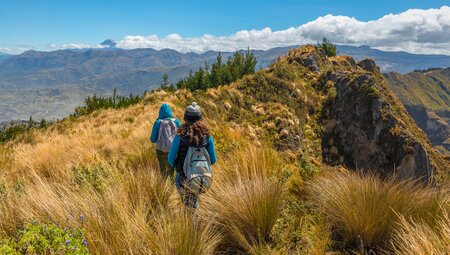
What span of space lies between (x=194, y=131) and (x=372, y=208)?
296 cm

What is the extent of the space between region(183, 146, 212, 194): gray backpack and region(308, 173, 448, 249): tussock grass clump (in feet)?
6.40

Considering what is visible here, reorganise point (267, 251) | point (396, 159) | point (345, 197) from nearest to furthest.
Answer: point (267, 251) < point (345, 197) < point (396, 159)

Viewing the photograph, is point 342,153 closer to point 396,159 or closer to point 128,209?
point 396,159

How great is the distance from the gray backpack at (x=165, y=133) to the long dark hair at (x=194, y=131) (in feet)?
7.91

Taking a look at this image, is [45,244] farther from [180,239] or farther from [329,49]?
[329,49]

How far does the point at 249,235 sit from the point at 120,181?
232 centimetres

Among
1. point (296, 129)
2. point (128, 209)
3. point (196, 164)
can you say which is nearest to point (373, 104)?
point (296, 129)

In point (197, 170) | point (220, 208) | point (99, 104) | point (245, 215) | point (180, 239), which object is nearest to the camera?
point (180, 239)

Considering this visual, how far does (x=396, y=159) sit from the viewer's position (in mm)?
17156

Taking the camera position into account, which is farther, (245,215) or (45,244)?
(245,215)

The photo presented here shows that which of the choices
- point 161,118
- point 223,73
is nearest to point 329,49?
point 223,73

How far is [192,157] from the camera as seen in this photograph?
5090 millimetres

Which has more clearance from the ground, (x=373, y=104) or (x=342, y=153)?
(x=373, y=104)

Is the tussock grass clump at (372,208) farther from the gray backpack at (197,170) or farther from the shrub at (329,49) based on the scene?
the shrub at (329,49)
